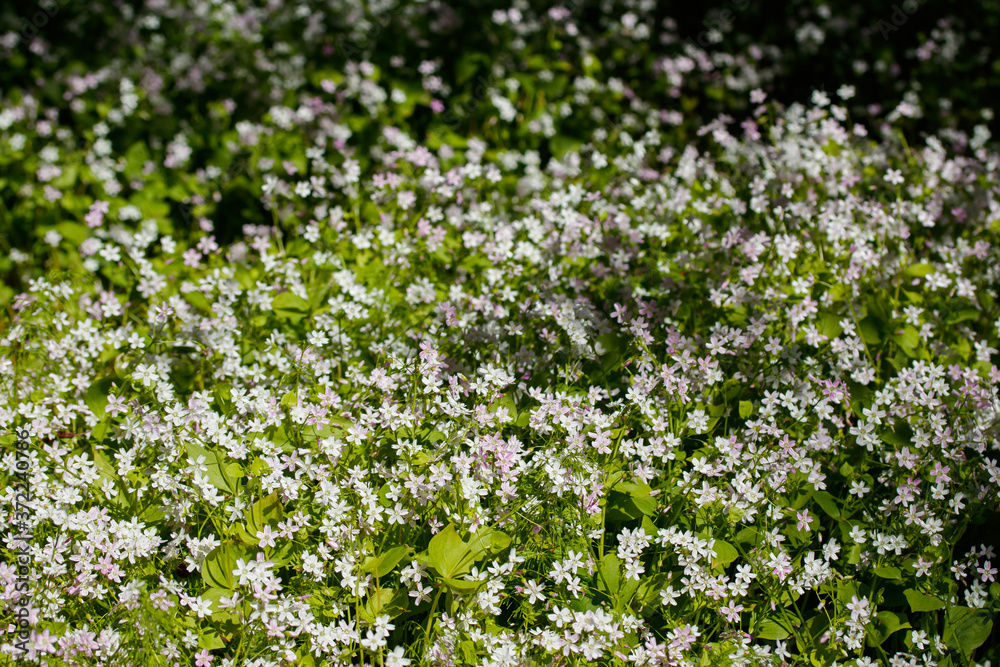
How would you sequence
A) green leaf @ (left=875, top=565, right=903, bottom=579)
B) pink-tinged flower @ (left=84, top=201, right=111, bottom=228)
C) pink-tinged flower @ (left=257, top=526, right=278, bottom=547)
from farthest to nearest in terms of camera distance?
pink-tinged flower @ (left=84, top=201, right=111, bottom=228) → green leaf @ (left=875, top=565, right=903, bottom=579) → pink-tinged flower @ (left=257, top=526, right=278, bottom=547)

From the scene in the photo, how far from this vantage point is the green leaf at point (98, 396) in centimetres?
308

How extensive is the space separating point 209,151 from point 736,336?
400 cm

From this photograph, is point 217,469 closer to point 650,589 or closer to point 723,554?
point 650,589

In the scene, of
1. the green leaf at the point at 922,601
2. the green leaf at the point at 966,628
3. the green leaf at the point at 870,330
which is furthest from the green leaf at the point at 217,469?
the green leaf at the point at 870,330

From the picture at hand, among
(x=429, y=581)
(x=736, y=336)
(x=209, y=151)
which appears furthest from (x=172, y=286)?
(x=736, y=336)

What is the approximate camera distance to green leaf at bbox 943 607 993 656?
8.73 feet

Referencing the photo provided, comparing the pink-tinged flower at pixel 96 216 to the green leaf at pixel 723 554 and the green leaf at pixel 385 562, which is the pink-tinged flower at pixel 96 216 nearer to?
the green leaf at pixel 385 562

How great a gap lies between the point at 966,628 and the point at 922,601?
0.68ft

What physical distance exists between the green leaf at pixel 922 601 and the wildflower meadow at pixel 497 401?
0.05 ft

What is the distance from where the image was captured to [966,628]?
2697 mm

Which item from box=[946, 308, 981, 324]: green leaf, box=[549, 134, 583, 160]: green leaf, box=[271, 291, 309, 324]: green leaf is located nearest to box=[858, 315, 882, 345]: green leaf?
box=[946, 308, 981, 324]: green leaf

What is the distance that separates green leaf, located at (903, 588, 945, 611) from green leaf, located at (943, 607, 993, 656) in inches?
2.1

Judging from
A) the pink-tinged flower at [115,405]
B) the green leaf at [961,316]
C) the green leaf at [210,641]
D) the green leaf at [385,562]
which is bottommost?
the green leaf at [210,641]

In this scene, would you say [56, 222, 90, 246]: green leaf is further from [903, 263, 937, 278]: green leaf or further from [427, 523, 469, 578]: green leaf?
[903, 263, 937, 278]: green leaf
